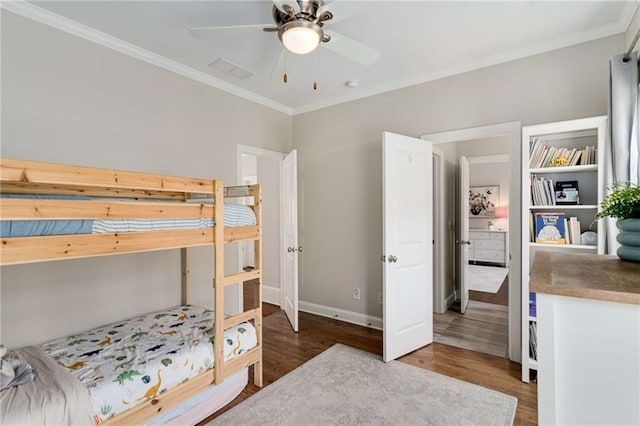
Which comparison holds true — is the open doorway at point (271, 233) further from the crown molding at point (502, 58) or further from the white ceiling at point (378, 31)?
the white ceiling at point (378, 31)

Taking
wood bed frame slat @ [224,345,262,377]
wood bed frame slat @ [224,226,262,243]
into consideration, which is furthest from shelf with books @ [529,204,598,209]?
wood bed frame slat @ [224,345,262,377]

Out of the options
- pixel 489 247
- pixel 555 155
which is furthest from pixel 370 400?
pixel 489 247

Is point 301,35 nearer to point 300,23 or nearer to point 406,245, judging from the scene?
point 300,23

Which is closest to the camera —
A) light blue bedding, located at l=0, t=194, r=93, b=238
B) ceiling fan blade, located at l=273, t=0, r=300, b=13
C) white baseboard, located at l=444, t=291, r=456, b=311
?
light blue bedding, located at l=0, t=194, r=93, b=238

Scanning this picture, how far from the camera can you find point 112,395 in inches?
63.6

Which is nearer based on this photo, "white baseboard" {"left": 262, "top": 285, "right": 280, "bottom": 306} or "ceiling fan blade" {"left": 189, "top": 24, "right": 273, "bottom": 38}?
"ceiling fan blade" {"left": 189, "top": 24, "right": 273, "bottom": 38}

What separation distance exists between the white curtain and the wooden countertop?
45.3 inches

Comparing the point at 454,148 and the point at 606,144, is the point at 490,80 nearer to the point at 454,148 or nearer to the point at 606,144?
the point at 606,144

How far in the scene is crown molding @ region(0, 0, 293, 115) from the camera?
83.3 inches

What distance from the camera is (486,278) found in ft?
20.0

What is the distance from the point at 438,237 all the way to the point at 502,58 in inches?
88.6

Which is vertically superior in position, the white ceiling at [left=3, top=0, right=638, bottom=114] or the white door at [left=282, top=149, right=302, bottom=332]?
the white ceiling at [left=3, top=0, right=638, bottom=114]

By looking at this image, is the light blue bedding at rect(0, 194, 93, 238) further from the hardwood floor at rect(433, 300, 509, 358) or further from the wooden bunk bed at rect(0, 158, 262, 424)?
the hardwood floor at rect(433, 300, 509, 358)

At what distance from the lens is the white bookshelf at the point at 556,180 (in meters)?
2.44
